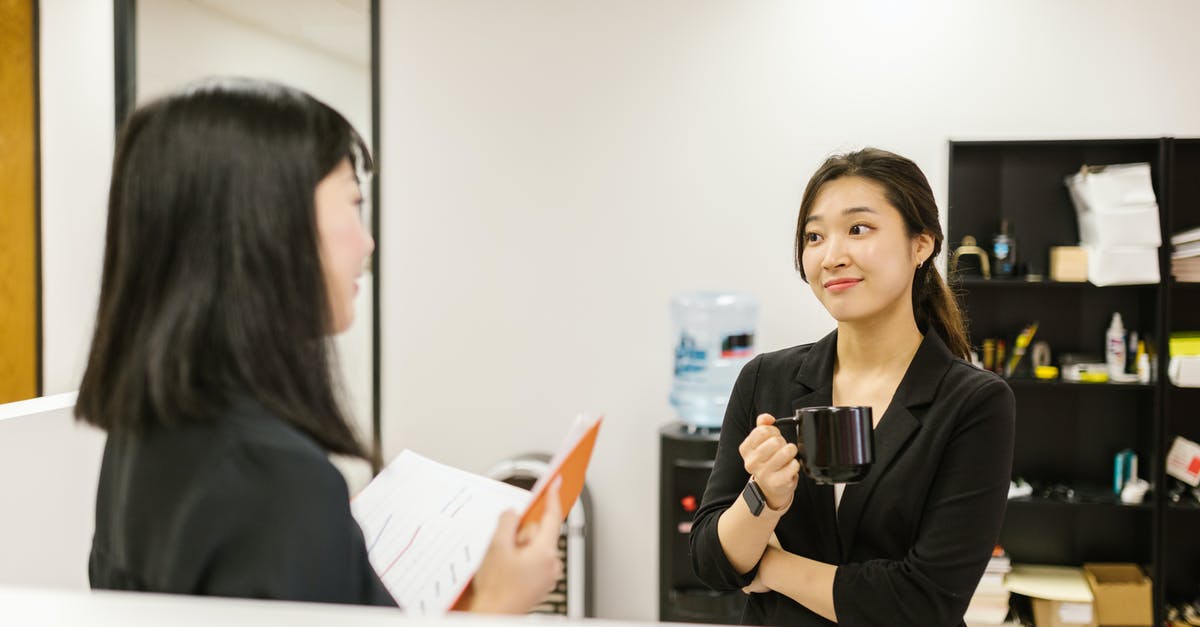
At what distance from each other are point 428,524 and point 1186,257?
10.4 feet

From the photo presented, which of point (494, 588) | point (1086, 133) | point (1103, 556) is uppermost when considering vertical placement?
point (1086, 133)

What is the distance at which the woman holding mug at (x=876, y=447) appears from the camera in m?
1.44

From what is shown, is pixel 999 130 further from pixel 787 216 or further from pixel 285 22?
pixel 285 22

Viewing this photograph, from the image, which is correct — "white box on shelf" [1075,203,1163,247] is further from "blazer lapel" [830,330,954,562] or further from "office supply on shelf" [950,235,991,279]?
"blazer lapel" [830,330,954,562]

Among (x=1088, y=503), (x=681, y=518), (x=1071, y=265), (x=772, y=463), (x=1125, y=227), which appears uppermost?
(x=1125, y=227)

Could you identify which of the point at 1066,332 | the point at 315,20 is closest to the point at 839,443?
the point at 1066,332

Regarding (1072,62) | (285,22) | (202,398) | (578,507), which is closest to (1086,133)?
(1072,62)

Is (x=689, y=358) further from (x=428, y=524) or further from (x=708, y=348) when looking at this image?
(x=428, y=524)

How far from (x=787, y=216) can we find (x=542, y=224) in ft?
3.33

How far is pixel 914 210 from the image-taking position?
5.24 feet

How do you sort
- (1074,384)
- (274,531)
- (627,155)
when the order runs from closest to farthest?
(274,531) < (1074,384) < (627,155)

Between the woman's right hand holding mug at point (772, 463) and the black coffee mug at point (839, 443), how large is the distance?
0.03 metres

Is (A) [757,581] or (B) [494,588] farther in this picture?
(A) [757,581]

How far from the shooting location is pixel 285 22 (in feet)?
12.6
